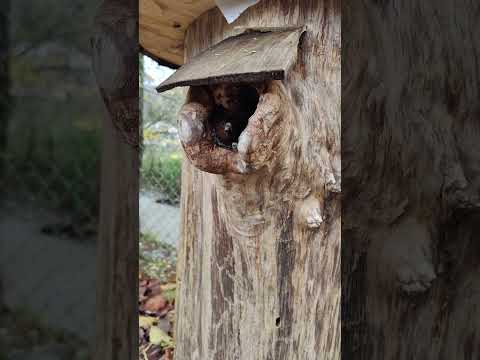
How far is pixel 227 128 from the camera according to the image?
4.60ft

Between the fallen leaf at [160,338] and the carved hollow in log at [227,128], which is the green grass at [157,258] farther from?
the carved hollow in log at [227,128]

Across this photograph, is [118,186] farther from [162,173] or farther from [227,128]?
[162,173]

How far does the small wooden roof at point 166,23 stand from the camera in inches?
64.6

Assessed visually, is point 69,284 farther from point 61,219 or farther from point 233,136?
point 233,136

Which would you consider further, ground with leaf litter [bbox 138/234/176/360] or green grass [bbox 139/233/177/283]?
green grass [bbox 139/233/177/283]

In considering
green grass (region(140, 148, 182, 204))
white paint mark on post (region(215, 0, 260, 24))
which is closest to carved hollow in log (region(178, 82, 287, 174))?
white paint mark on post (region(215, 0, 260, 24))

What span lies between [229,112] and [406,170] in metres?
0.55

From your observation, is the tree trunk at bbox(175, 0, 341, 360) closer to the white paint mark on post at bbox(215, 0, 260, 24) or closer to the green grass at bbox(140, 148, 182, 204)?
the white paint mark on post at bbox(215, 0, 260, 24)

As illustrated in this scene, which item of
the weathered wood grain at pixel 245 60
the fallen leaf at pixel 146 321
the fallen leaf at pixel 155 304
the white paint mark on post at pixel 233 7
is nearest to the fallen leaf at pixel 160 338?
the fallen leaf at pixel 146 321

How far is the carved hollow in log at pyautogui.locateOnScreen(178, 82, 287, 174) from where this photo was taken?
3.92 ft

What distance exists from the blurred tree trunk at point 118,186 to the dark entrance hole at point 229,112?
3.05ft

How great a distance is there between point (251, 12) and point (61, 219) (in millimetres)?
1154

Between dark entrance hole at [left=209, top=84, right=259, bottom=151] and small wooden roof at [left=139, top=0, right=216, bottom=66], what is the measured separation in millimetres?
330

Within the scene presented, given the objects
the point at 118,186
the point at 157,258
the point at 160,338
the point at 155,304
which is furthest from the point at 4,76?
the point at 157,258
